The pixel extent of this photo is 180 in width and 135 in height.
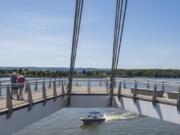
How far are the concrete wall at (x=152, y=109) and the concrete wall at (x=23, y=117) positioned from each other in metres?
3.82

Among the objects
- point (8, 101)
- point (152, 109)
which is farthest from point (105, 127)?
point (8, 101)

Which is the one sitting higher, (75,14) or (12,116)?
(75,14)

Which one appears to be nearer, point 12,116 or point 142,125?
point 12,116

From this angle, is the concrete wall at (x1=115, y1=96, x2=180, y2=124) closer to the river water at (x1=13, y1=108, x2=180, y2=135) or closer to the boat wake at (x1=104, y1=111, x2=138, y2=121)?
the river water at (x1=13, y1=108, x2=180, y2=135)

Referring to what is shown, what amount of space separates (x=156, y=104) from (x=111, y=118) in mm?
26392

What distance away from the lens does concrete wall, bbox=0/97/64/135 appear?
1336cm

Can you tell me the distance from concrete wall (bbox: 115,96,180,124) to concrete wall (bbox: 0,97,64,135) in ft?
12.5

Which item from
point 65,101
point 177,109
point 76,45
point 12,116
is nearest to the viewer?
point 12,116

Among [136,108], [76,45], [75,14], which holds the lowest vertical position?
[136,108]

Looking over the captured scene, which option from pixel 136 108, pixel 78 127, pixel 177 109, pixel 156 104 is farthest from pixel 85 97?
pixel 78 127

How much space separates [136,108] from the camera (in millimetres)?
19188

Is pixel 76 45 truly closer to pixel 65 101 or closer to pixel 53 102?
pixel 53 102

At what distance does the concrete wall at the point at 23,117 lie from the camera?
13363 millimetres

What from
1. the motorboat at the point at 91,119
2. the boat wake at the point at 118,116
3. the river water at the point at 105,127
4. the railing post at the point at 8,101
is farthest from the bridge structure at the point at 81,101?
the boat wake at the point at 118,116
